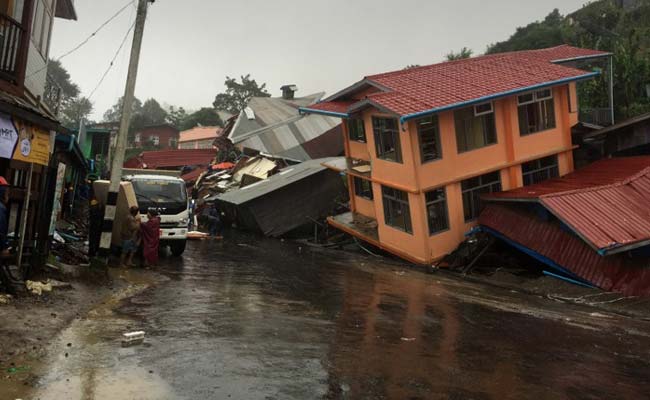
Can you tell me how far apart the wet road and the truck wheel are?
9.34 feet

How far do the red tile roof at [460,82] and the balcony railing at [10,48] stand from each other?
→ 10.3 m

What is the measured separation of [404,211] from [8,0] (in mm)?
13189

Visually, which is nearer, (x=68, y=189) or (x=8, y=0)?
(x=8, y=0)

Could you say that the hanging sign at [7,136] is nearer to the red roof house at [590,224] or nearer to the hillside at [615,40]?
the red roof house at [590,224]

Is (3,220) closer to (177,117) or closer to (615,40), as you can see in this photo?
(615,40)

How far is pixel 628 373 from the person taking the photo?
8.16 meters

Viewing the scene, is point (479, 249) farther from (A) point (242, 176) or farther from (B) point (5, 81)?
(A) point (242, 176)


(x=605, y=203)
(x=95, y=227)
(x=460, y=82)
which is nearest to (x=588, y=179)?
(x=605, y=203)

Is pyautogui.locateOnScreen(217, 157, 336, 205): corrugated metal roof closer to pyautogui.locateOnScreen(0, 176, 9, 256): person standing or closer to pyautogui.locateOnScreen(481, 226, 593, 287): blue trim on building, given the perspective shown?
pyautogui.locateOnScreen(481, 226, 593, 287): blue trim on building

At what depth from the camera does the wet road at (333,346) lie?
6328 mm

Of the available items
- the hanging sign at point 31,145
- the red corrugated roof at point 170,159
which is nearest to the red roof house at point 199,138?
the red corrugated roof at point 170,159

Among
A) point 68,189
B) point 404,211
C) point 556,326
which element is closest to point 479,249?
point 404,211

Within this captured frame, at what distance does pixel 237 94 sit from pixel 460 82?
59.7 meters

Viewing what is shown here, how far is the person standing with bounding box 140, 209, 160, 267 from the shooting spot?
1451 centimetres
